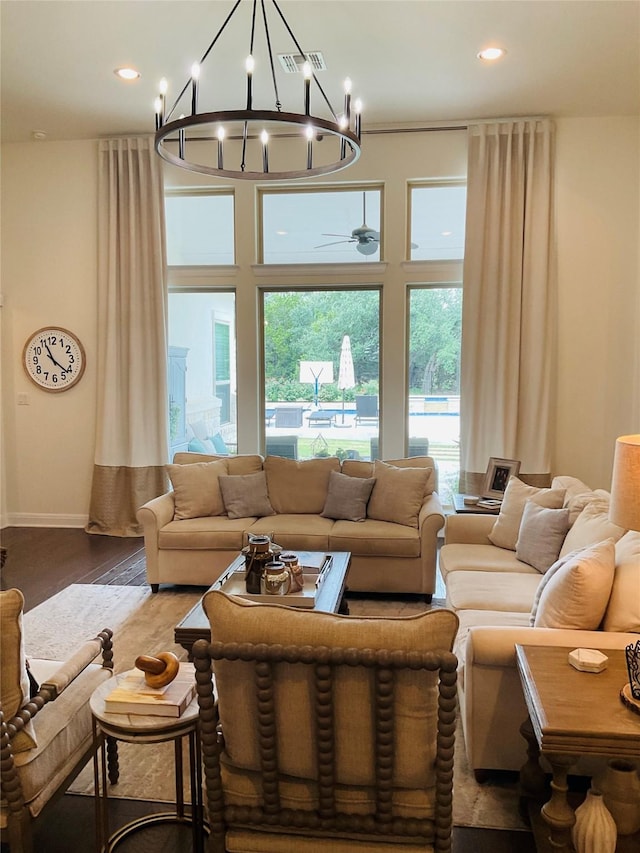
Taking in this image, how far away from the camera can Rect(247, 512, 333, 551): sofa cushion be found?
4348 mm

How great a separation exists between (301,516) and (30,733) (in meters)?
2.99

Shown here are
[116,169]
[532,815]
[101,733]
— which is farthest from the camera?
[116,169]

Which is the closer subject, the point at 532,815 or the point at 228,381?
the point at 532,815

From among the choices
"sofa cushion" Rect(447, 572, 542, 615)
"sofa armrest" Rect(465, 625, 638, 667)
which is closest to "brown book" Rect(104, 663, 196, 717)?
"sofa armrest" Rect(465, 625, 638, 667)

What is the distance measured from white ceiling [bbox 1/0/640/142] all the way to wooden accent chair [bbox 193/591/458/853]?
3.65 meters

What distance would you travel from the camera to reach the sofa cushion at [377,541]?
4281 mm

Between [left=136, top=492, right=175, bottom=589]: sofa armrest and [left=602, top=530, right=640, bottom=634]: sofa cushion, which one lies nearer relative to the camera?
[left=602, top=530, right=640, bottom=634]: sofa cushion

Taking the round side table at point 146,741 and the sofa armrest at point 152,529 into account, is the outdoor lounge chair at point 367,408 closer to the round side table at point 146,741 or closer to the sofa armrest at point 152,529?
the sofa armrest at point 152,529

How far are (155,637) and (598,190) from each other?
492cm

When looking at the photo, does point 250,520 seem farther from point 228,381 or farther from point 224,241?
point 224,241

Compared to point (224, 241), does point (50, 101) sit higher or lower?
higher

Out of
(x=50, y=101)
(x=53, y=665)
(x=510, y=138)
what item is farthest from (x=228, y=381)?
(x=53, y=665)

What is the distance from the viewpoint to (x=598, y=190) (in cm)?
549

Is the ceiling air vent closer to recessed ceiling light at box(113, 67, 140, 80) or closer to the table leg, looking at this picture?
recessed ceiling light at box(113, 67, 140, 80)
